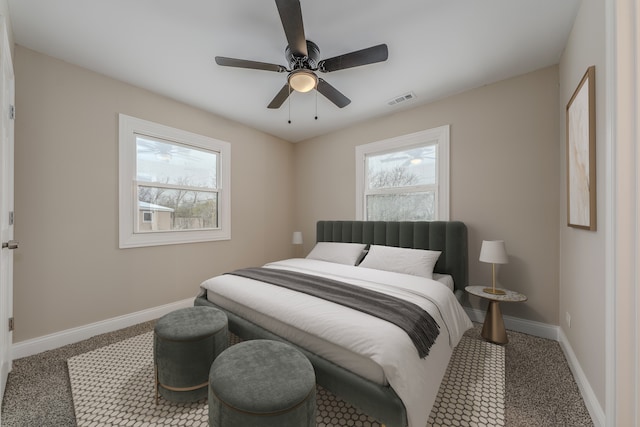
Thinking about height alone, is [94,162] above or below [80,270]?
above

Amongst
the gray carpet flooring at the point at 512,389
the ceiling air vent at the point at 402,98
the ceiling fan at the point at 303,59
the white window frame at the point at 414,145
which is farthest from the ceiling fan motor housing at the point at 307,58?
the gray carpet flooring at the point at 512,389

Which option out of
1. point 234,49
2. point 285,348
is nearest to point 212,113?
point 234,49

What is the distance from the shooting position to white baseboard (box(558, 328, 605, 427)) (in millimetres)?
1406

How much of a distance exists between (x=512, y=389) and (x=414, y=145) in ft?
8.63

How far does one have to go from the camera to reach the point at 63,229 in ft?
7.68

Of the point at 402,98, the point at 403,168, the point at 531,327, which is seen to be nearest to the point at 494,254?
the point at 531,327

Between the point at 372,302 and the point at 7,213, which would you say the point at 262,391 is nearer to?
the point at 372,302

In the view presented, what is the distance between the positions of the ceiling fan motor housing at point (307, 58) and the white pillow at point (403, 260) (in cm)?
209

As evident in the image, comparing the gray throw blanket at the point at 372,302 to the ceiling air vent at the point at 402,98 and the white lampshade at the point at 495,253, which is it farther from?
the ceiling air vent at the point at 402,98

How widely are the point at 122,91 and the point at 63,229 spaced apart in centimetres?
153

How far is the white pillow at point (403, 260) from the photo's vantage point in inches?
104

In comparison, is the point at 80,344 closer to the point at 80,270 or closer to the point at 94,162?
the point at 80,270

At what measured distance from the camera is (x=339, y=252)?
3.34 meters

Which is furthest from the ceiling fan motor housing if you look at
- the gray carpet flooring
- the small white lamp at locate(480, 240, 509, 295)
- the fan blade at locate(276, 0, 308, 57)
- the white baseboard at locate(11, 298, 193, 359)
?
the white baseboard at locate(11, 298, 193, 359)
